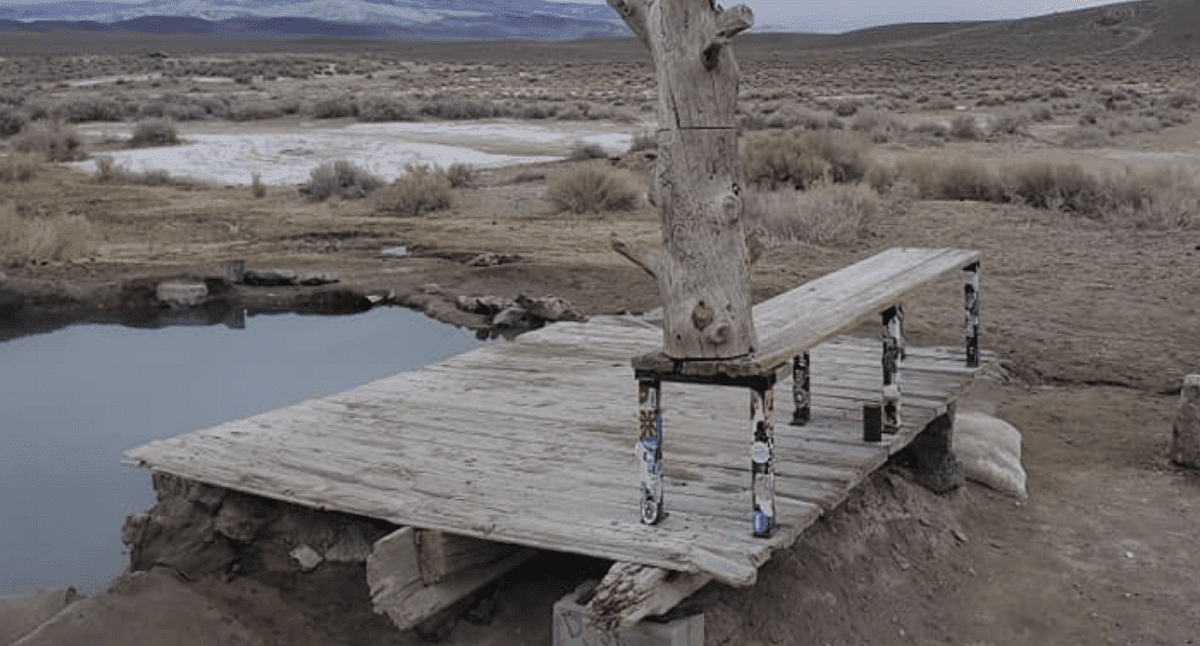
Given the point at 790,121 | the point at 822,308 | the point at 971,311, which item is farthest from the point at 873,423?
the point at 790,121

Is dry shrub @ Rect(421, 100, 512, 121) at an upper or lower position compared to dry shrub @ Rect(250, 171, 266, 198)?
upper

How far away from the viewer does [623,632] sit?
3.98m

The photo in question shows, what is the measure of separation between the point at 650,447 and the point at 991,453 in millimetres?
2596

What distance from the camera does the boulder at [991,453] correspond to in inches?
229

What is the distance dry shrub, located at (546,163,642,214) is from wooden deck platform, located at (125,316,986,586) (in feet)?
26.0

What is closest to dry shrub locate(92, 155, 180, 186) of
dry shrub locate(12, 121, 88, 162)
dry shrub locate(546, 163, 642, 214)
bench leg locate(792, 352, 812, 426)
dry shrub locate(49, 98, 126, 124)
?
dry shrub locate(12, 121, 88, 162)

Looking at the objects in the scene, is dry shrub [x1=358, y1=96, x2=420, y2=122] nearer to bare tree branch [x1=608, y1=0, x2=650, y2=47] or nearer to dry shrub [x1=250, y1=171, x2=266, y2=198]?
dry shrub [x1=250, y1=171, x2=266, y2=198]

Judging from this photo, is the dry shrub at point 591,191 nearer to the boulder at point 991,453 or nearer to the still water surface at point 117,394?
the still water surface at point 117,394

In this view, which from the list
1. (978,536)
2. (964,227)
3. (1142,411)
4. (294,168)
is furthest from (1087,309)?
(294,168)

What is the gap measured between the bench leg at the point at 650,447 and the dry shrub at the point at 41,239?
9668mm

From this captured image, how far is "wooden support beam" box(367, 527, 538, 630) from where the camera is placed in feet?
14.1

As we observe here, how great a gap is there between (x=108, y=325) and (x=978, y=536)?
7458 mm

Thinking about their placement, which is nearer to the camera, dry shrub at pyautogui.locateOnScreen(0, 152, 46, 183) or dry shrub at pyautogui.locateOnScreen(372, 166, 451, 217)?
dry shrub at pyautogui.locateOnScreen(372, 166, 451, 217)

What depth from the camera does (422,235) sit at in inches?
535
